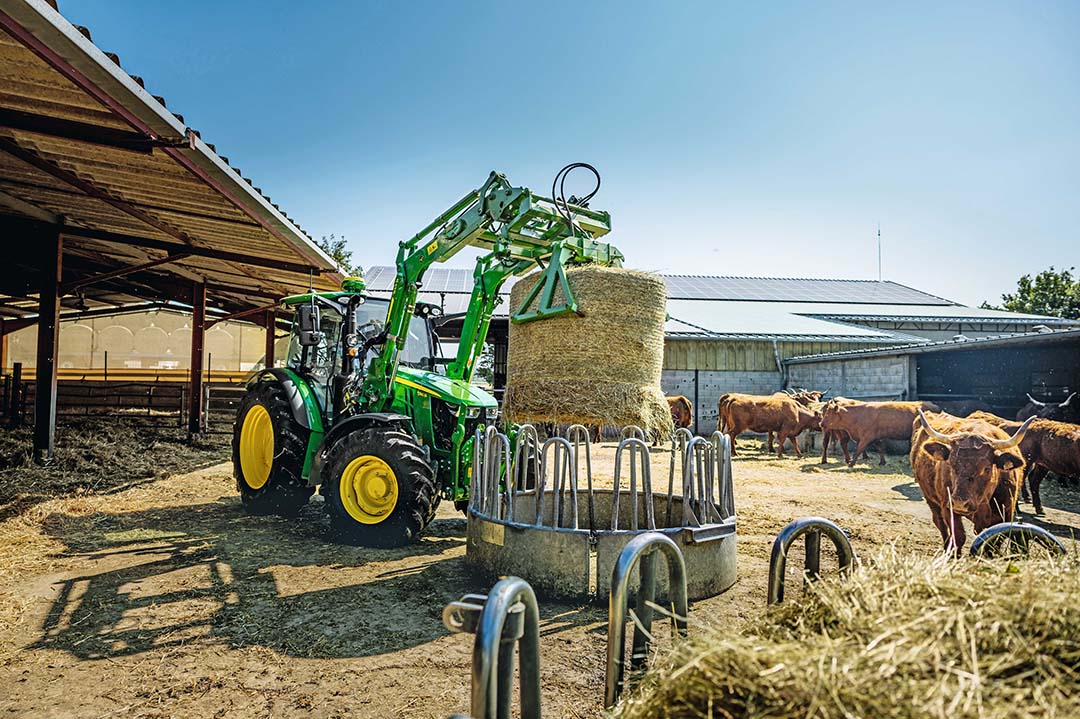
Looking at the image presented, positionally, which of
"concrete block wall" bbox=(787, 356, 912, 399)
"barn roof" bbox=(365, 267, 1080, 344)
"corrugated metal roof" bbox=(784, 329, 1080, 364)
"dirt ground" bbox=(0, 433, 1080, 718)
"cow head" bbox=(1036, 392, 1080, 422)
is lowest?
"dirt ground" bbox=(0, 433, 1080, 718)

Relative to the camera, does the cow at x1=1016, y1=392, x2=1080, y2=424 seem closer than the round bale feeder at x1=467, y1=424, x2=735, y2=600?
No

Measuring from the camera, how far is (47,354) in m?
8.93

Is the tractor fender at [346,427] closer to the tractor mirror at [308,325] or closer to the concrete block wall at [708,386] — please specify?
the tractor mirror at [308,325]

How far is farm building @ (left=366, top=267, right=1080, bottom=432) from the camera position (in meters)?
19.1

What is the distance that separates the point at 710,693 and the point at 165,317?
23.9 metres

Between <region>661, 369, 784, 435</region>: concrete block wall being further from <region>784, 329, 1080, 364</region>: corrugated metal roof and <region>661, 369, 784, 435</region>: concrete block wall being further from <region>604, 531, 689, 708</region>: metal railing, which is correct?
<region>604, 531, 689, 708</region>: metal railing

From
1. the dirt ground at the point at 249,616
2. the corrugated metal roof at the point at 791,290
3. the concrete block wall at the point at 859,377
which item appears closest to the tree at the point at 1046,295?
the corrugated metal roof at the point at 791,290

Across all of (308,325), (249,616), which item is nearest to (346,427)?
(308,325)

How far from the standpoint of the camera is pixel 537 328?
219 inches

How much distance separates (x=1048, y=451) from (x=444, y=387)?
283 inches

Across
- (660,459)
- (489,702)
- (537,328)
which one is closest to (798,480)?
(660,459)

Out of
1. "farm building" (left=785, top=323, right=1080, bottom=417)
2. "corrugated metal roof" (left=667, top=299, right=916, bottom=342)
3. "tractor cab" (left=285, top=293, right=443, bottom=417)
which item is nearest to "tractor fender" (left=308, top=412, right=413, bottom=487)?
"tractor cab" (left=285, top=293, right=443, bottom=417)

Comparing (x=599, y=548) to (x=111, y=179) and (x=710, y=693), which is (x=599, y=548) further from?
(x=111, y=179)

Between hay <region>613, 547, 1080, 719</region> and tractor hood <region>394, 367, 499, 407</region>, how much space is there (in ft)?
15.3
